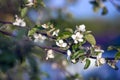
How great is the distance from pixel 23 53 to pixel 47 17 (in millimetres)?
826

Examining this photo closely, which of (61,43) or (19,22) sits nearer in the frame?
(61,43)

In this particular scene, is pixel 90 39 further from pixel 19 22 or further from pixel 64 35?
pixel 19 22

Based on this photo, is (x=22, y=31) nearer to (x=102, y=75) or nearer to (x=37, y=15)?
(x=37, y=15)

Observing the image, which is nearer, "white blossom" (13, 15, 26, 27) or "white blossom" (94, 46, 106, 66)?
"white blossom" (94, 46, 106, 66)

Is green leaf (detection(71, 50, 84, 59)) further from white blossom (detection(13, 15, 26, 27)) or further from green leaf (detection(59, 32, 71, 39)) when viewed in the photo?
white blossom (detection(13, 15, 26, 27))

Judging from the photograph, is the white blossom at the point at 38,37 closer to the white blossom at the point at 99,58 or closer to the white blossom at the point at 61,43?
the white blossom at the point at 61,43

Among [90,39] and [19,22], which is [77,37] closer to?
[90,39]

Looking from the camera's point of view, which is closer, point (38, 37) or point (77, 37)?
point (77, 37)

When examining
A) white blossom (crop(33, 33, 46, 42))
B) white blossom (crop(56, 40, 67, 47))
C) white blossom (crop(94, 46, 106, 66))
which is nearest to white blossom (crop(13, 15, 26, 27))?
white blossom (crop(33, 33, 46, 42))

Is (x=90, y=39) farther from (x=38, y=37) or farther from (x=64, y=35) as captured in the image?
(x=38, y=37)

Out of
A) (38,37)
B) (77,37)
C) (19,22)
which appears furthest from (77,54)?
(19,22)

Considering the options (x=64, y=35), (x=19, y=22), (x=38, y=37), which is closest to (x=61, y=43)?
(x=64, y=35)

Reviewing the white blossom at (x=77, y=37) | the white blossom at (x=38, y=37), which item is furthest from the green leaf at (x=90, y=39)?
the white blossom at (x=38, y=37)

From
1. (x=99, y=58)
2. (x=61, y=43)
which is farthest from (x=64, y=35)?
(x=99, y=58)
